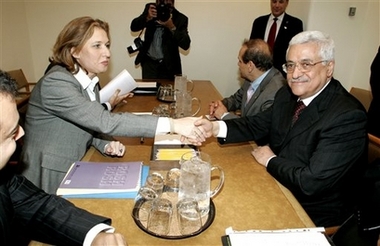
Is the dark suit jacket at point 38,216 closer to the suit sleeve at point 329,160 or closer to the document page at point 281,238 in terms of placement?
the document page at point 281,238

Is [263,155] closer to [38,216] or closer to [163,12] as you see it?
[38,216]

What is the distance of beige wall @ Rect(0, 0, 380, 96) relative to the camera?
11.9ft

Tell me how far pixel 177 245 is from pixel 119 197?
324 millimetres

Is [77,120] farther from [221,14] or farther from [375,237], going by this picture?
[221,14]

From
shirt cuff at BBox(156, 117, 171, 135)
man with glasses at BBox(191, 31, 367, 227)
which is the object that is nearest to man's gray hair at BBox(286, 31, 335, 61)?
man with glasses at BBox(191, 31, 367, 227)

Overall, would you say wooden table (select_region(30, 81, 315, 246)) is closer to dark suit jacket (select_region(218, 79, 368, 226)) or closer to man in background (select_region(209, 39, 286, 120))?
dark suit jacket (select_region(218, 79, 368, 226))

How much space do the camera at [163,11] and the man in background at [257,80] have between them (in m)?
1.16

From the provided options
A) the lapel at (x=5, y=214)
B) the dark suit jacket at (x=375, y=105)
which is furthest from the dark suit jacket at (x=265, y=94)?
the lapel at (x=5, y=214)

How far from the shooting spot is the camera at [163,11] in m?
3.16

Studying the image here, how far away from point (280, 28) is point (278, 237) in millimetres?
3292

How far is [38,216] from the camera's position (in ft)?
3.40

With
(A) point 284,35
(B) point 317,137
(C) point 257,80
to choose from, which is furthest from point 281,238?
(A) point 284,35

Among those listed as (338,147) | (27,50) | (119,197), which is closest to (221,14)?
(27,50)

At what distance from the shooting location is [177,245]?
922mm
